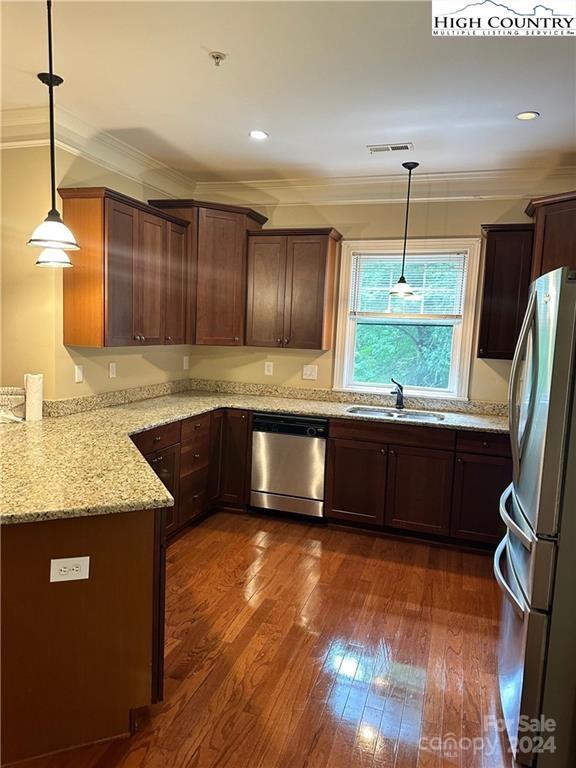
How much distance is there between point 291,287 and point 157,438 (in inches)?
67.7

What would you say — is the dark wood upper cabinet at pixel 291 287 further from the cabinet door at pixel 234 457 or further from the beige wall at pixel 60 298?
the cabinet door at pixel 234 457

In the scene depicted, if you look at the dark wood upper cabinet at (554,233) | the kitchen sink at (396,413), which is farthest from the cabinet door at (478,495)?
the dark wood upper cabinet at (554,233)

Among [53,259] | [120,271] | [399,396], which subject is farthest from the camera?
[399,396]

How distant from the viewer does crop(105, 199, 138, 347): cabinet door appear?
3.23 meters

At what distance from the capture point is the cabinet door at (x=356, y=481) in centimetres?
383

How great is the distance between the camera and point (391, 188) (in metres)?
4.17

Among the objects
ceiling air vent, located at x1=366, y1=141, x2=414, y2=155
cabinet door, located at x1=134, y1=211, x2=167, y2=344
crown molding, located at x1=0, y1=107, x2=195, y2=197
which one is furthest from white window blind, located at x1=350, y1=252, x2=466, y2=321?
crown molding, located at x1=0, y1=107, x2=195, y2=197

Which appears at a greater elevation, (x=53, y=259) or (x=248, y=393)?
(x=53, y=259)

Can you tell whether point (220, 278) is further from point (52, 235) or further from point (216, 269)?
point (52, 235)

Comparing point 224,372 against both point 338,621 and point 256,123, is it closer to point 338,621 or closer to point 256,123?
point 256,123

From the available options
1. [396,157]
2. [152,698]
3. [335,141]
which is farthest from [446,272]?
[152,698]

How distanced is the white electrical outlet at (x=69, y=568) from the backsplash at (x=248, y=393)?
1.70 metres

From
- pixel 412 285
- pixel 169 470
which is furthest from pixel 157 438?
pixel 412 285

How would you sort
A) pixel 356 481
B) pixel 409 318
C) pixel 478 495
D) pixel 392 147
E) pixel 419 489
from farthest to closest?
pixel 409 318
pixel 356 481
pixel 419 489
pixel 478 495
pixel 392 147
